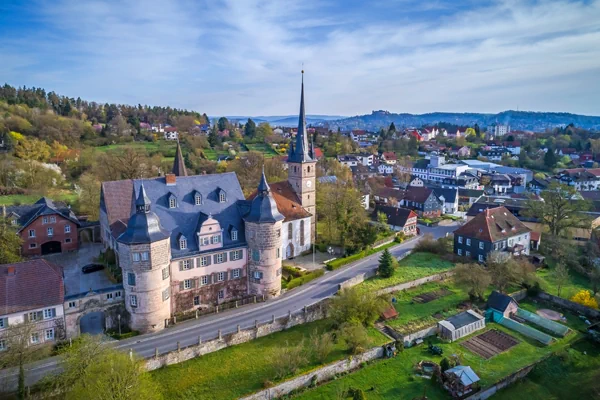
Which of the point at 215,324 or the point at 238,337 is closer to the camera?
the point at 238,337

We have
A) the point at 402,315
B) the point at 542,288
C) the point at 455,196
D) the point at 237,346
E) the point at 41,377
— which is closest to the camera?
the point at 41,377

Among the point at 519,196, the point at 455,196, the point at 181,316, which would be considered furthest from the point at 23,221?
the point at 519,196

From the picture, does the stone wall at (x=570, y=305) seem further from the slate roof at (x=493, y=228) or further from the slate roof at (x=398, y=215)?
the slate roof at (x=398, y=215)

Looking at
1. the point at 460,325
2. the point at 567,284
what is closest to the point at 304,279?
the point at 460,325

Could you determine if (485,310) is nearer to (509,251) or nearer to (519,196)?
(509,251)

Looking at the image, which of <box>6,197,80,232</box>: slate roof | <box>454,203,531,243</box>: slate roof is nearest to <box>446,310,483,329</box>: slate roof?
<box>454,203,531,243</box>: slate roof

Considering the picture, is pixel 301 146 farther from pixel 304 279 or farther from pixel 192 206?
pixel 192 206

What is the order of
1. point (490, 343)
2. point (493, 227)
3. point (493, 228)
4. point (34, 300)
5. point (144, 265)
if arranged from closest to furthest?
point (34, 300)
point (144, 265)
point (490, 343)
point (493, 228)
point (493, 227)
